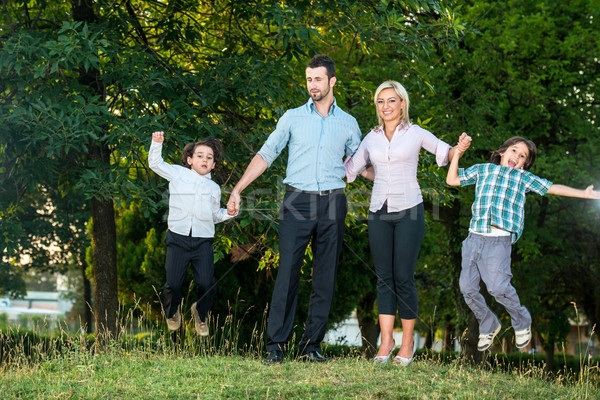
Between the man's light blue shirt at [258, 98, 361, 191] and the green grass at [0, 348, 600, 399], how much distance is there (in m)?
1.71

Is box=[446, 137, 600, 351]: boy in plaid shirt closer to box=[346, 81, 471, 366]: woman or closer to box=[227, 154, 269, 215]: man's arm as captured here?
box=[346, 81, 471, 366]: woman

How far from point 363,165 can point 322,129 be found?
22.3 inches

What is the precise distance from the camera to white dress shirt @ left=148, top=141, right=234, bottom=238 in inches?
269

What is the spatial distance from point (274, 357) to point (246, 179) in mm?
1681

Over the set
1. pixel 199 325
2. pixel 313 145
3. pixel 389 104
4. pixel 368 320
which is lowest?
pixel 368 320

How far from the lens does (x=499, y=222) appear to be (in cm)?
611

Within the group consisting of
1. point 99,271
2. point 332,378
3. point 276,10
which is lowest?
point 332,378

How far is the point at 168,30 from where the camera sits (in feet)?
31.3

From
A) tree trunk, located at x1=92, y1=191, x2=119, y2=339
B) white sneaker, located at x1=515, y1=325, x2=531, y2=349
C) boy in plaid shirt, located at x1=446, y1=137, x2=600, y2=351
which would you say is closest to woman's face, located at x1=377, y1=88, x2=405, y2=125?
boy in plaid shirt, located at x1=446, y1=137, x2=600, y2=351

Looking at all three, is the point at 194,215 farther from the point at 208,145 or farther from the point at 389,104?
the point at 389,104

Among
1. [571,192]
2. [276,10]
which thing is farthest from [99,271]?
[571,192]

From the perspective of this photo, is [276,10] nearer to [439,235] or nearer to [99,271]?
[99,271]

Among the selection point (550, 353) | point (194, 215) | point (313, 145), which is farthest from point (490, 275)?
point (550, 353)

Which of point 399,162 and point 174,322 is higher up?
point 399,162
